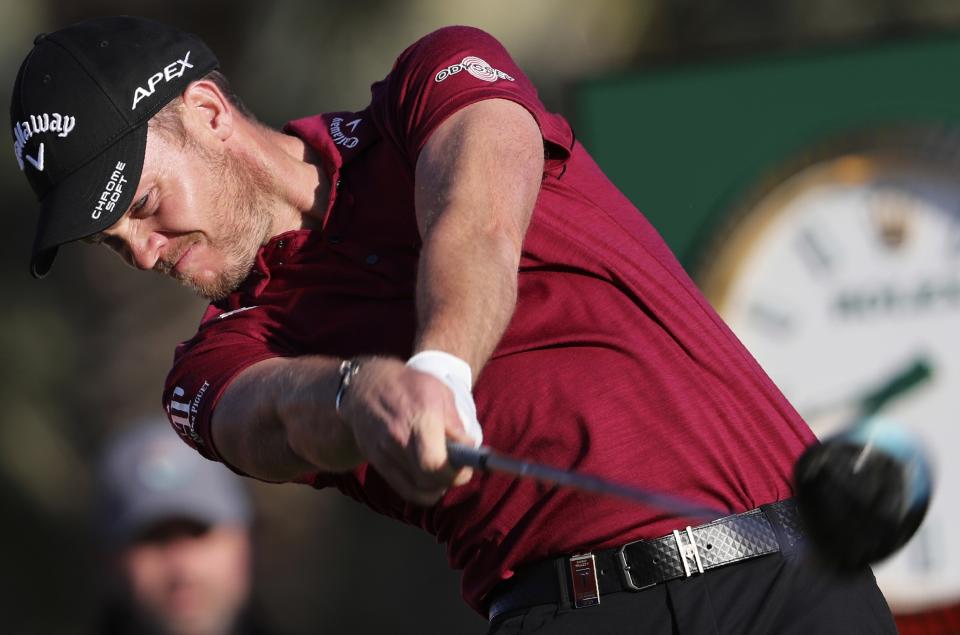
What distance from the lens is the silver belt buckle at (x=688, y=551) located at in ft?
11.6

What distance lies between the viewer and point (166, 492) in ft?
17.8

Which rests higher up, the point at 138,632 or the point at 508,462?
the point at 508,462

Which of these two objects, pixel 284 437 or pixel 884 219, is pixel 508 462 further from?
pixel 884 219

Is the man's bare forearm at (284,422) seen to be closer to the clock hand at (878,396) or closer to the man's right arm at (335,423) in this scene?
the man's right arm at (335,423)

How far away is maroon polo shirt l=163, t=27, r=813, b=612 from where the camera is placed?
3584 millimetres

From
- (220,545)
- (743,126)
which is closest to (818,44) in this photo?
(743,126)

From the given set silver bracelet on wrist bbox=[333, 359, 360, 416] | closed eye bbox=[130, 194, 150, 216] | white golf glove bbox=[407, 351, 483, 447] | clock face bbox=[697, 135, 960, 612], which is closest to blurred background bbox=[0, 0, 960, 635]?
clock face bbox=[697, 135, 960, 612]

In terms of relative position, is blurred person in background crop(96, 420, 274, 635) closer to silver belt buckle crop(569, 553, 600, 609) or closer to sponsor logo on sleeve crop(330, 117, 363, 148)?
sponsor logo on sleeve crop(330, 117, 363, 148)

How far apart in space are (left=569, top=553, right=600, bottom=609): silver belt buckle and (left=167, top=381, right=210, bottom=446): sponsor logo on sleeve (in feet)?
3.12

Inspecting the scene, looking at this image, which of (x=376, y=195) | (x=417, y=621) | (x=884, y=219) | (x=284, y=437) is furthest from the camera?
(x=417, y=621)

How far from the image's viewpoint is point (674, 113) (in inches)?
259

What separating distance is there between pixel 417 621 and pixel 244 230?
4.85 meters

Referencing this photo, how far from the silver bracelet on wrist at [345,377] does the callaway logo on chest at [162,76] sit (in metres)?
1.11

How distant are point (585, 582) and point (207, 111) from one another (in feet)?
4.88
